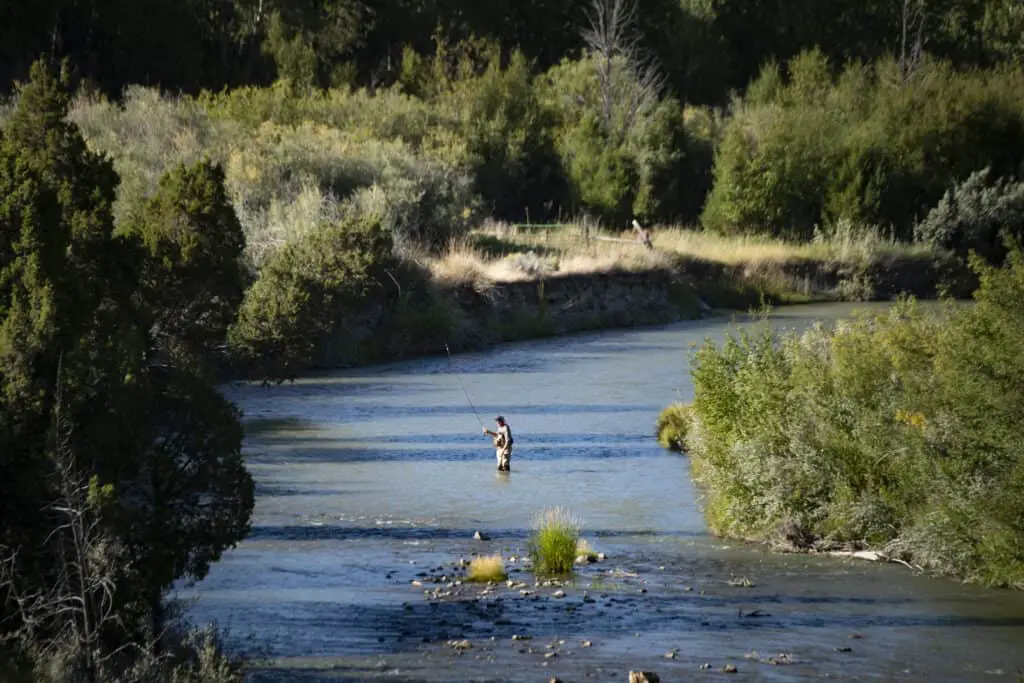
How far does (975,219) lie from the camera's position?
63.0m

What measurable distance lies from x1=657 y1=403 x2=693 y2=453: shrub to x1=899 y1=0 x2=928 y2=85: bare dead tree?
45.9m

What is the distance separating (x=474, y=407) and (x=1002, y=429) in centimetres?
1716

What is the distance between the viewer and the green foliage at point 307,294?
37344mm

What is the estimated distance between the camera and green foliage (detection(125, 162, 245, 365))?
26.6 metres

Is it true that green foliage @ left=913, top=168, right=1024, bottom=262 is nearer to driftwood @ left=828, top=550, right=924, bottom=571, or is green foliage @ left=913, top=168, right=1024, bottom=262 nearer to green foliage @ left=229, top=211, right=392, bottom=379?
green foliage @ left=229, top=211, right=392, bottom=379

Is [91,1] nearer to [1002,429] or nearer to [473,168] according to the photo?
[473,168]

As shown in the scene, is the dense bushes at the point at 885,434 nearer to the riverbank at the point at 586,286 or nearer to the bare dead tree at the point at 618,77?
the riverbank at the point at 586,286

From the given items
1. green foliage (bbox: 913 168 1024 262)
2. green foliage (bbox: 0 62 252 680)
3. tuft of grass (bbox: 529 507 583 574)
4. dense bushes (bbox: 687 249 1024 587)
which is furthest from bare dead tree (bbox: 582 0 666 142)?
green foliage (bbox: 0 62 252 680)

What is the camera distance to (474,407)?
35.0m

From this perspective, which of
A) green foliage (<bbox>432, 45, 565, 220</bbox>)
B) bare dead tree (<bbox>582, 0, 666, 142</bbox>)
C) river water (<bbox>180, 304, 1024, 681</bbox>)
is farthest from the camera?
bare dead tree (<bbox>582, 0, 666, 142</bbox>)

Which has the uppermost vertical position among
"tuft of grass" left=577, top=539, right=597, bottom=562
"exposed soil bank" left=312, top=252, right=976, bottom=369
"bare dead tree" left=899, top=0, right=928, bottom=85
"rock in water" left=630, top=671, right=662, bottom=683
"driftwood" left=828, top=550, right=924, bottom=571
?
"bare dead tree" left=899, top=0, right=928, bottom=85

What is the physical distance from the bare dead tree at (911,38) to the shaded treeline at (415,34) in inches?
8.4

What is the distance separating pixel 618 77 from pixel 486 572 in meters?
56.6

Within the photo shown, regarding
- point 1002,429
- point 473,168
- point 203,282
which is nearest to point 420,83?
point 473,168
